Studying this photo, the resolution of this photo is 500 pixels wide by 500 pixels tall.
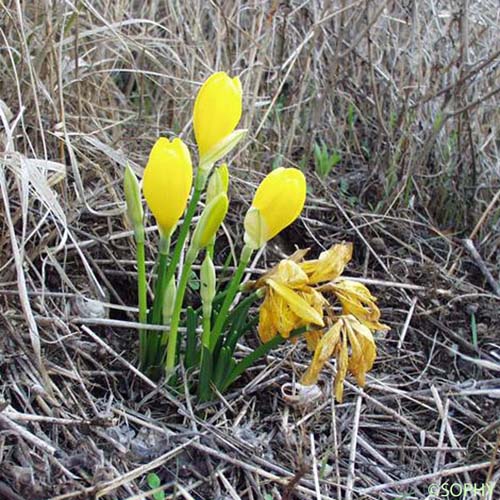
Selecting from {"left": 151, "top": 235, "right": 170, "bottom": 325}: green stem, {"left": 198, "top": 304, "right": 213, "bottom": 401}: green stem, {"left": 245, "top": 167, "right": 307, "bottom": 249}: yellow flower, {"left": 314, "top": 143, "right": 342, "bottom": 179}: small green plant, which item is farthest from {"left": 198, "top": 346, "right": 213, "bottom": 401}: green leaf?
{"left": 314, "top": 143, "right": 342, "bottom": 179}: small green plant

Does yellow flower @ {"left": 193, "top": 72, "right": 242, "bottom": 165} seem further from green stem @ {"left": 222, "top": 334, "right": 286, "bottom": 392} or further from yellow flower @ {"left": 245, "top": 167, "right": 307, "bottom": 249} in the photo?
green stem @ {"left": 222, "top": 334, "right": 286, "bottom": 392}

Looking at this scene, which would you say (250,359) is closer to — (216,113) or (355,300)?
(355,300)

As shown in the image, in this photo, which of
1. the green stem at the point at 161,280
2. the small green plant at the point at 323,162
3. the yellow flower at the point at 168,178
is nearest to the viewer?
the yellow flower at the point at 168,178

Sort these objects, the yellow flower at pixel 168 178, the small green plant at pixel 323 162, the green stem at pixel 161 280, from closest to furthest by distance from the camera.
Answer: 1. the yellow flower at pixel 168 178
2. the green stem at pixel 161 280
3. the small green plant at pixel 323 162

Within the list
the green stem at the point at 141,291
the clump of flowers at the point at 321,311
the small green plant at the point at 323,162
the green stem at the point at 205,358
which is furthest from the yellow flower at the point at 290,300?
the small green plant at the point at 323,162

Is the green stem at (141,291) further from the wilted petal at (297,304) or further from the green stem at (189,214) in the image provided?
the wilted petal at (297,304)

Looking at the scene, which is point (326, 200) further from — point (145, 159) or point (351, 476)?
point (351, 476)
